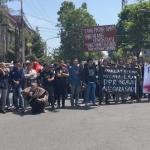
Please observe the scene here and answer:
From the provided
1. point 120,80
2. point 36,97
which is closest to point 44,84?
point 36,97

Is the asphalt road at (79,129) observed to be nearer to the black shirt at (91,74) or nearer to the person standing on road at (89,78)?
the person standing on road at (89,78)

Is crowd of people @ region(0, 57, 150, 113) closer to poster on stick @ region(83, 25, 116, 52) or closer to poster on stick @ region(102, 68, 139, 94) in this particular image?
poster on stick @ region(102, 68, 139, 94)

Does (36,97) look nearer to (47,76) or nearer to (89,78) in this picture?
(47,76)

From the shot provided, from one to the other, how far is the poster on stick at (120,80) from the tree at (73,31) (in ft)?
174

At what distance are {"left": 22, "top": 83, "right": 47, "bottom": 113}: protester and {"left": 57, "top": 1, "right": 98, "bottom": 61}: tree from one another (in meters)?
55.5

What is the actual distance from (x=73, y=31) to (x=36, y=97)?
57.5m

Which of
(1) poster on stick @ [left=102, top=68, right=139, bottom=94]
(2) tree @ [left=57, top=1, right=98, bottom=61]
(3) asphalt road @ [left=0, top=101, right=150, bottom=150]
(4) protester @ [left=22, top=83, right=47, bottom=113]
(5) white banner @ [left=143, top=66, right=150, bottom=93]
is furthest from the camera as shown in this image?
(2) tree @ [left=57, top=1, right=98, bottom=61]

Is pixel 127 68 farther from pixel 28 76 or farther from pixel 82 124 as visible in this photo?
pixel 82 124

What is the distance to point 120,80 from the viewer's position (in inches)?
562

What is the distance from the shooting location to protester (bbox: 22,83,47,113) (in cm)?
1184

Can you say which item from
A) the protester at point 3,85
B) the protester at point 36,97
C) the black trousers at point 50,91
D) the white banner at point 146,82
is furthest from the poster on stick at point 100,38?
the protester at point 3,85

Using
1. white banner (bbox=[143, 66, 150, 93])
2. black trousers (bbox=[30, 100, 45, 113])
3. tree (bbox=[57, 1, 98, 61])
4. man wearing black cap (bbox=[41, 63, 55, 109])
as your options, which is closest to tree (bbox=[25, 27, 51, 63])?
tree (bbox=[57, 1, 98, 61])

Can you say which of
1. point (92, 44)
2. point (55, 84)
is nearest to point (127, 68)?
point (92, 44)

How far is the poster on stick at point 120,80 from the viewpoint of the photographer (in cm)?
1409
